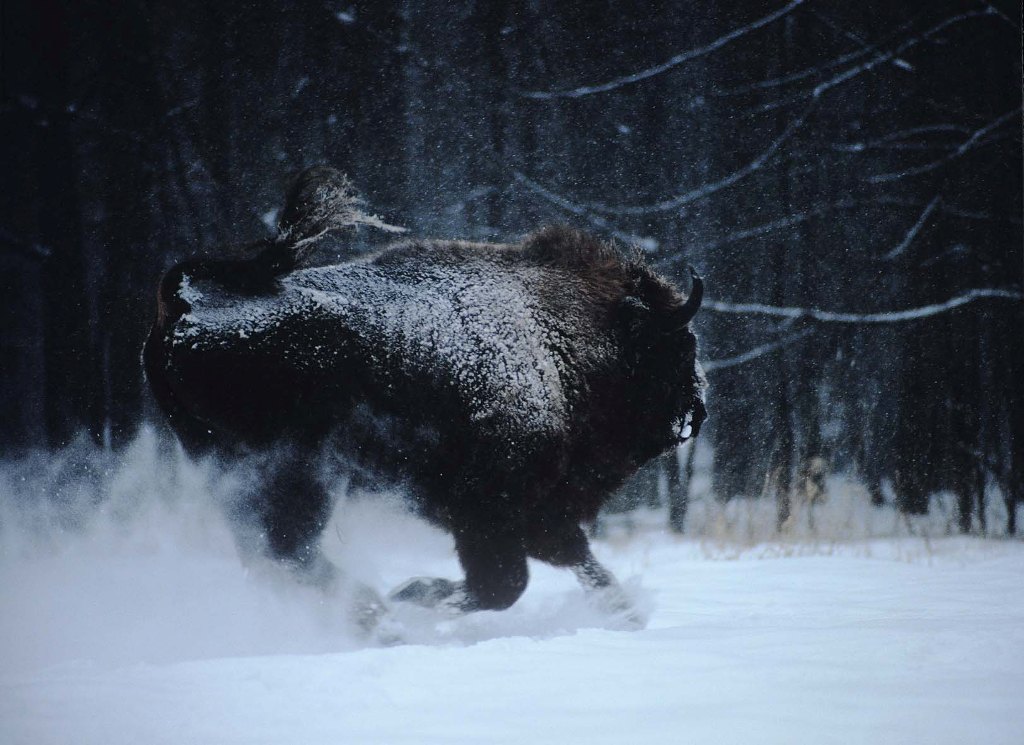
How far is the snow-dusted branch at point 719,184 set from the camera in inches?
234

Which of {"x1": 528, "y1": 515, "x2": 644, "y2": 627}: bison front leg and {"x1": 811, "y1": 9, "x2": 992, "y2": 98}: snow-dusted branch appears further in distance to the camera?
{"x1": 811, "y1": 9, "x2": 992, "y2": 98}: snow-dusted branch

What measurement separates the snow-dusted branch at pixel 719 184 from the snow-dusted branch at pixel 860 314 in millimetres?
831

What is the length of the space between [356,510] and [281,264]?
3.92 ft

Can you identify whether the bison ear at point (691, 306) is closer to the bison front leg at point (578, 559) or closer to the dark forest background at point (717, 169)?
the bison front leg at point (578, 559)

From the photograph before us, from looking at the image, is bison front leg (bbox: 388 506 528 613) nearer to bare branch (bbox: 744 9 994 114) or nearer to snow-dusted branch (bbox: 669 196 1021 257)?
snow-dusted branch (bbox: 669 196 1021 257)

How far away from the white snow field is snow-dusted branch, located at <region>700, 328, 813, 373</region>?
186 cm

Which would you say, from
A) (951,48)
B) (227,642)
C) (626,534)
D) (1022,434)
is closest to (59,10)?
(227,642)

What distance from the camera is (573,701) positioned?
2.11 metres

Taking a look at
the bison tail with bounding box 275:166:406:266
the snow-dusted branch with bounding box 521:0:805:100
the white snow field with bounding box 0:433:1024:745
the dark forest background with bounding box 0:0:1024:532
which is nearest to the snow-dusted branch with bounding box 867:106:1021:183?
the dark forest background with bounding box 0:0:1024:532

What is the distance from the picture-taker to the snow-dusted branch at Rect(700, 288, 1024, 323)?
6012 mm

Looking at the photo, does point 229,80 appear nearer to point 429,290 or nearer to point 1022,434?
point 429,290

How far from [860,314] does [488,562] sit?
4.37m

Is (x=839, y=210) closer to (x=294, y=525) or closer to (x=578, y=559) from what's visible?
(x=578, y=559)

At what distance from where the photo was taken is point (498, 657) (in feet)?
8.36
